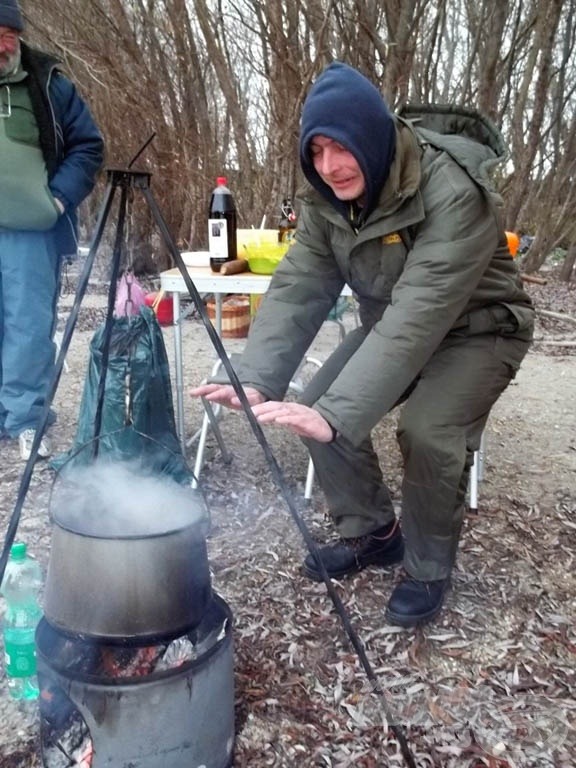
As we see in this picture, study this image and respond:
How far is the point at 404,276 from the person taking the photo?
80.0 inches

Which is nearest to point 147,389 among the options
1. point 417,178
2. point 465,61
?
point 417,178

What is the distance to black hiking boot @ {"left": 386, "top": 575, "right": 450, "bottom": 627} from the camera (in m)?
2.29

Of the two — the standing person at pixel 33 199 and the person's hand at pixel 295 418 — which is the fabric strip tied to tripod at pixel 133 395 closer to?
the standing person at pixel 33 199

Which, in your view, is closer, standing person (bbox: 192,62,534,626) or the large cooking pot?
the large cooking pot

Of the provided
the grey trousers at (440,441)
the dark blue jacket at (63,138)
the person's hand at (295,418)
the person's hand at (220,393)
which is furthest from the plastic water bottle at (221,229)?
the person's hand at (295,418)

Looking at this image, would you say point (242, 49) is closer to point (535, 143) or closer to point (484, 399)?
point (535, 143)

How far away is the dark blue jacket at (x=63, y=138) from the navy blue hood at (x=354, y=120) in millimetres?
1691

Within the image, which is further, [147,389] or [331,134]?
[147,389]

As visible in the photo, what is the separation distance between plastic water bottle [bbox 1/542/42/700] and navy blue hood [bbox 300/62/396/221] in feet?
4.66

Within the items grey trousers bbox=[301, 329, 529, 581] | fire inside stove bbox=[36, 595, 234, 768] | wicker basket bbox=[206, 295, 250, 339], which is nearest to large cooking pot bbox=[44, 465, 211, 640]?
fire inside stove bbox=[36, 595, 234, 768]

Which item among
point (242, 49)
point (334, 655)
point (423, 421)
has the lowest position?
point (334, 655)

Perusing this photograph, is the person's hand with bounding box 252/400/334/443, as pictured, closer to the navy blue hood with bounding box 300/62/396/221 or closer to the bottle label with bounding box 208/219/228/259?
the navy blue hood with bounding box 300/62/396/221

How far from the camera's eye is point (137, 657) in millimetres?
1704

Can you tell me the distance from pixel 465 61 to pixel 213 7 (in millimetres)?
4283
